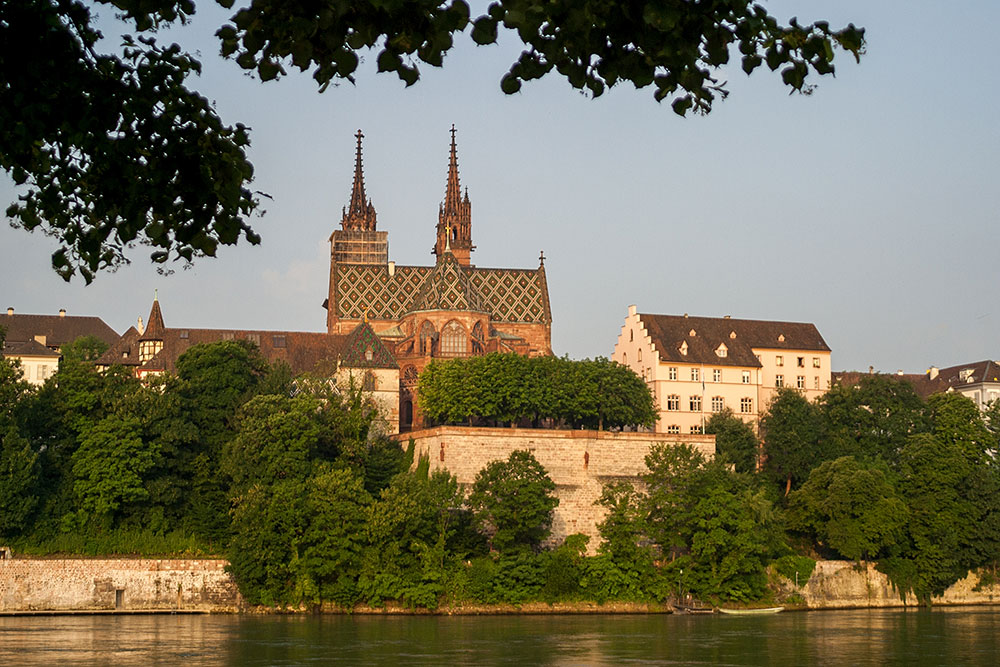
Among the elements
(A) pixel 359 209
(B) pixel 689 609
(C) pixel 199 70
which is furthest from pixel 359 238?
(C) pixel 199 70

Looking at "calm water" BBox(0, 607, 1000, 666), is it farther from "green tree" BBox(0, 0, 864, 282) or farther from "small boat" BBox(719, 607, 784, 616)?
"green tree" BBox(0, 0, 864, 282)

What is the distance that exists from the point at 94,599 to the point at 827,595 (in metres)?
34.1

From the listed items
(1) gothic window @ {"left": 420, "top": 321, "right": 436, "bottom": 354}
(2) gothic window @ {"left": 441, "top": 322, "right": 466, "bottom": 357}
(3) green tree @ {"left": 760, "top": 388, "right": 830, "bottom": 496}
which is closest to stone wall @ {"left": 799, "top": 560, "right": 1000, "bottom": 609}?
(3) green tree @ {"left": 760, "top": 388, "right": 830, "bottom": 496}

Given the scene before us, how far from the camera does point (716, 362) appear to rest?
92062 mm

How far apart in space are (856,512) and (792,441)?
10564mm

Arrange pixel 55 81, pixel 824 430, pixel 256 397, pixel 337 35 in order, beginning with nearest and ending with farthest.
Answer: pixel 337 35 → pixel 55 81 → pixel 256 397 → pixel 824 430

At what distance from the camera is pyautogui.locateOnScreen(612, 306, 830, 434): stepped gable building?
9075 cm

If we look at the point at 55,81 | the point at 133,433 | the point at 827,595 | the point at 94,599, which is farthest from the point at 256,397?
the point at 55,81

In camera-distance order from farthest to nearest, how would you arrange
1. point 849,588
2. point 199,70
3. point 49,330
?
point 49,330 < point 849,588 < point 199,70

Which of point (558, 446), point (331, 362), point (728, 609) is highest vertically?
point (331, 362)

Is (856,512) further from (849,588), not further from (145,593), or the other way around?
(145,593)

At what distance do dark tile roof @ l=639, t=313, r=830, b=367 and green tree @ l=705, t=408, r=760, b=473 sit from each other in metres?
9.25

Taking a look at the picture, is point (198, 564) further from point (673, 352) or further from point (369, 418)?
point (673, 352)

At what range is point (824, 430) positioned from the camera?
261 ft
